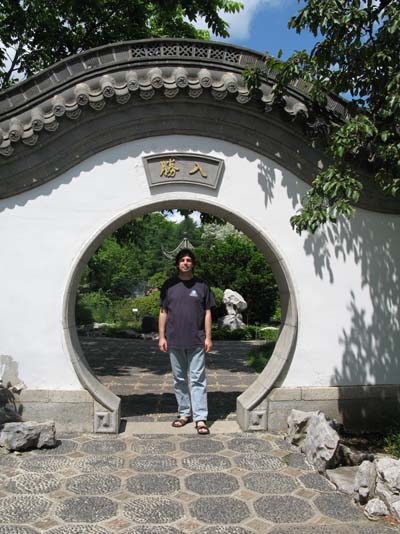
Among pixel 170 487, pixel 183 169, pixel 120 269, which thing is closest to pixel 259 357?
pixel 183 169

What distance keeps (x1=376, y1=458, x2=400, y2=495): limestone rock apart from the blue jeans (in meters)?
2.33

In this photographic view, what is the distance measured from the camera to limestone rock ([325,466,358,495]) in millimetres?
4320

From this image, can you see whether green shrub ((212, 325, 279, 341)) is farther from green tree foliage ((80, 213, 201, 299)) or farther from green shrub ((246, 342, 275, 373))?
green shrub ((246, 342, 275, 373))

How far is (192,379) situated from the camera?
5.98 meters

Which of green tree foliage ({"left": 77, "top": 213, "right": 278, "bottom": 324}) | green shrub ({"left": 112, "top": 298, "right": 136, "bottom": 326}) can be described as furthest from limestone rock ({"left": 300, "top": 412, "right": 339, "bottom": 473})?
green shrub ({"left": 112, "top": 298, "right": 136, "bottom": 326})

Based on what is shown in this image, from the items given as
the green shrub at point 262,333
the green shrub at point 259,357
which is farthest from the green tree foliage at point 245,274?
the green shrub at point 259,357

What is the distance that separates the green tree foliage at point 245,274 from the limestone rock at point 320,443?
14.2 metres

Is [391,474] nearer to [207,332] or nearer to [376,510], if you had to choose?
[376,510]

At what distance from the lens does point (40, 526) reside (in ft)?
12.2

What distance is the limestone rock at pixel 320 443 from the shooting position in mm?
4691

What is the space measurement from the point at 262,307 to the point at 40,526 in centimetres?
1636

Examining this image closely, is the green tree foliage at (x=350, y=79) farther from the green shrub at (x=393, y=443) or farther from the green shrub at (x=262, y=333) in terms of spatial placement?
the green shrub at (x=262, y=333)

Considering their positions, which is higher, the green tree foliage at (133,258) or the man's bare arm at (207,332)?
the green tree foliage at (133,258)

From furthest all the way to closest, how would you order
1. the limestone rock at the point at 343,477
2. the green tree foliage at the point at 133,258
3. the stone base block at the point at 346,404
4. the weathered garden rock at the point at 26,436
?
the green tree foliage at the point at 133,258
the stone base block at the point at 346,404
the weathered garden rock at the point at 26,436
the limestone rock at the point at 343,477
